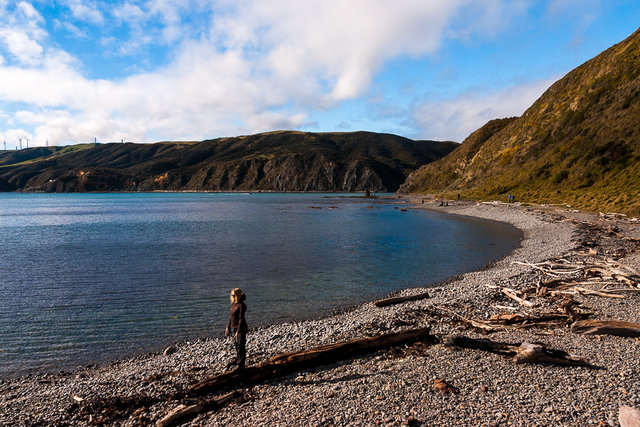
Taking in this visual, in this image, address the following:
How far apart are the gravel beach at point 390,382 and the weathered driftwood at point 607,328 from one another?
1.10ft

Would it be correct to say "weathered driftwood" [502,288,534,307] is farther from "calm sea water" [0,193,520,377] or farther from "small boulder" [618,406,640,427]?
"small boulder" [618,406,640,427]

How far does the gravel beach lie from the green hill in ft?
161

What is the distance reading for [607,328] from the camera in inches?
498

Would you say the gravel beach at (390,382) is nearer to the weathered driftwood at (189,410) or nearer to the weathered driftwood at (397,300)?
the weathered driftwood at (189,410)

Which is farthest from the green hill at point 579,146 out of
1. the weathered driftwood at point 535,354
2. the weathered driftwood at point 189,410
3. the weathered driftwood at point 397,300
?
the weathered driftwood at point 189,410

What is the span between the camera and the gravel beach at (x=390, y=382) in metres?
8.76

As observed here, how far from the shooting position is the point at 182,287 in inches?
1001

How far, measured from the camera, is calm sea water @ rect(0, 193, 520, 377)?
1720 cm

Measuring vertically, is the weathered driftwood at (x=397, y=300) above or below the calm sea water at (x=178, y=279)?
above

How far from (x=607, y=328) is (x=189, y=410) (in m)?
14.1

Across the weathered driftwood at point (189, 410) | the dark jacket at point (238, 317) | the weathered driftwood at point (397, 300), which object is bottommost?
the weathered driftwood at point (397, 300)

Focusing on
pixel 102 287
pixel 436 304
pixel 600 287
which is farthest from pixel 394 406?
pixel 102 287

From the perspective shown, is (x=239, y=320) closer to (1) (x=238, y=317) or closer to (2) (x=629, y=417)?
(1) (x=238, y=317)

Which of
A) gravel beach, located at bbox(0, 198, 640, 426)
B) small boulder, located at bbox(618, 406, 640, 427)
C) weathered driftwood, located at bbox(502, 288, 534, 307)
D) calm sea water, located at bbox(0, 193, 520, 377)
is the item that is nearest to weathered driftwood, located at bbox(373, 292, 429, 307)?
gravel beach, located at bbox(0, 198, 640, 426)
